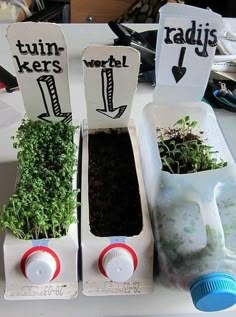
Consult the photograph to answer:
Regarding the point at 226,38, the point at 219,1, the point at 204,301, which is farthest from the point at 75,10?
the point at 204,301

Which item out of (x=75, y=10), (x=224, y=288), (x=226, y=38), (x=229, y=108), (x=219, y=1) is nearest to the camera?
(x=224, y=288)

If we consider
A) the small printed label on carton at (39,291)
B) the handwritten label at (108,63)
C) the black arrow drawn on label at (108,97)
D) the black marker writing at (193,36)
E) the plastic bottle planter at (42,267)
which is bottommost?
the small printed label on carton at (39,291)

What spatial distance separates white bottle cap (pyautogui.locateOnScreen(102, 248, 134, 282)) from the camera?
0.58 metres

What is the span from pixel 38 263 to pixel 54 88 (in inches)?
10.0

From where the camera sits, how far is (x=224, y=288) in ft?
1.82

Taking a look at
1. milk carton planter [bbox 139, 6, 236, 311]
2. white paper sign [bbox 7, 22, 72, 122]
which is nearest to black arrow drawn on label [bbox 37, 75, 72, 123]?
white paper sign [bbox 7, 22, 72, 122]

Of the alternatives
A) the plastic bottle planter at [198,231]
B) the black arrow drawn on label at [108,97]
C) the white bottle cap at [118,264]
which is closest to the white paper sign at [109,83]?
the black arrow drawn on label at [108,97]

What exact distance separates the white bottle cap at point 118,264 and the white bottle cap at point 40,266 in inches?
2.5

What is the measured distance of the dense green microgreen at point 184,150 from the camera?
2.14 ft

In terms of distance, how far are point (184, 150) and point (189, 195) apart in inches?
3.9

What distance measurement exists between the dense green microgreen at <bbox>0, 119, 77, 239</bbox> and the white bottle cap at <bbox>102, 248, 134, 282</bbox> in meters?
0.06

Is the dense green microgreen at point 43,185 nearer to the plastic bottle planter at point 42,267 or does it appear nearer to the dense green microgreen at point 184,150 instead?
the plastic bottle planter at point 42,267

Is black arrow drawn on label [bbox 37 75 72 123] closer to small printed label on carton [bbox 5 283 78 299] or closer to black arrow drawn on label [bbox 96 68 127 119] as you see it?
black arrow drawn on label [bbox 96 68 127 119]

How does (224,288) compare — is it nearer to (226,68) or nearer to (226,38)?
(226,68)
